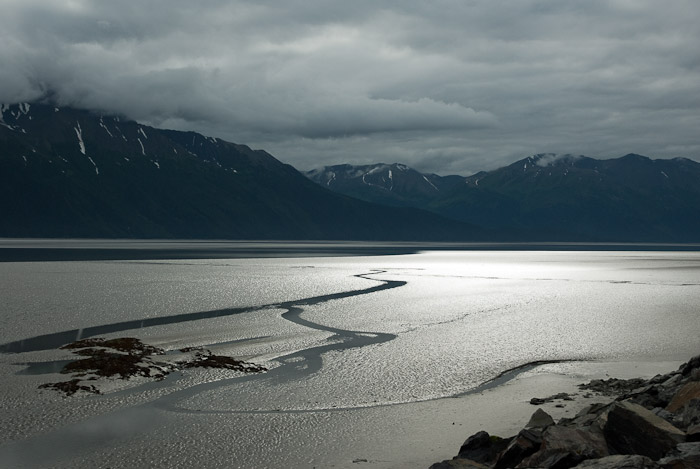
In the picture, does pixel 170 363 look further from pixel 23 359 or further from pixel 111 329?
pixel 111 329

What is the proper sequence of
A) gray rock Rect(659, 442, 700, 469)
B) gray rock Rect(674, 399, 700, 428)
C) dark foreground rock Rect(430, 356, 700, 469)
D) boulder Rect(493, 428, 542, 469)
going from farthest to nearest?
1. gray rock Rect(674, 399, 700, 428)
2. boulder Rect(493, 428, 542, 469)
3. dark foreground rock Rect(430, 356, 700, 469)
4. gray rock Rect(659, 442, 700, 469)

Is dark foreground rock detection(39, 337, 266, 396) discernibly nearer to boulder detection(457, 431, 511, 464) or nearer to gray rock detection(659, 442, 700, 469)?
boulder detection(457, 431, 511, 464)

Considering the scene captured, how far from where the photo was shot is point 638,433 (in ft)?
38.5

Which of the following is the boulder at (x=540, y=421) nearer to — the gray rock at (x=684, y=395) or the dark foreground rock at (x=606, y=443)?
the dark foreground rock at (x=606, y=443)

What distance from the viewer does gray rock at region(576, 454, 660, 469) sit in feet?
31.7

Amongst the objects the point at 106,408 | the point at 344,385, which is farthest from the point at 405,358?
the point at 106,408

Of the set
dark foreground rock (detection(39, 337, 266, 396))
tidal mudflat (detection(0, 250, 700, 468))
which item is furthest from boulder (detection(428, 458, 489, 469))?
dark foreground rock (detection(39, 337, 266, 396))

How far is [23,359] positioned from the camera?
890 inches

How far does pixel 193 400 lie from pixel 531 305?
97.9 ft

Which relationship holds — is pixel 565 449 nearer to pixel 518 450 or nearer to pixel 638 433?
pixel 518 450

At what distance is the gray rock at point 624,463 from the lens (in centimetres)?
967

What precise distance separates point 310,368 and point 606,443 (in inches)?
461

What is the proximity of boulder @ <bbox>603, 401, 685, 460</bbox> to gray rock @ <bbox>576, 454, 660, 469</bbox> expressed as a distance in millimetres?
1829

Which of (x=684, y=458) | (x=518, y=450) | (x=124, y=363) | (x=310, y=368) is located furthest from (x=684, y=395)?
(x=124, y=363)
